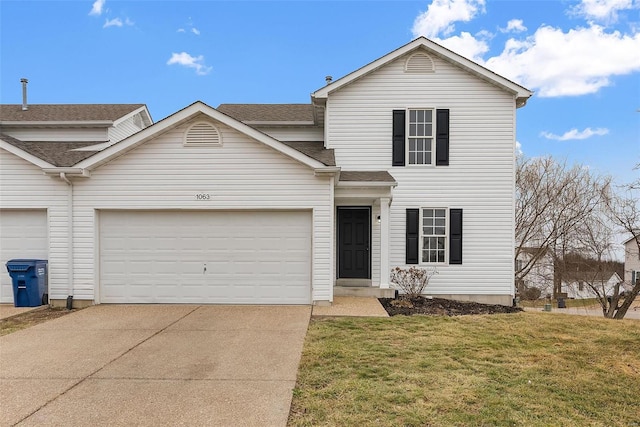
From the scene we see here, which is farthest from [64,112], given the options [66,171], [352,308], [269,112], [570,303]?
[570,303]

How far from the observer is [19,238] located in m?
9.66

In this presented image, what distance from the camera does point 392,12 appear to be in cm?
1195

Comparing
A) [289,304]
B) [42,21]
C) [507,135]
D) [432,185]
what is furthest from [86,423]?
[42,21]

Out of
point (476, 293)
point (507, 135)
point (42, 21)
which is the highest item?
point (42, 21)

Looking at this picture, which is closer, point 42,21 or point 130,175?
point 130,175

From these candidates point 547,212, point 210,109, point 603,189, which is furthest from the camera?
point 547,212

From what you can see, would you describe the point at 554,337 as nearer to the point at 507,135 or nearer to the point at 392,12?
the point at 507,135

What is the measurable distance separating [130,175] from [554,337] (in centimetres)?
962

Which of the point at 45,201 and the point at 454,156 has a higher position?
the point at 454,156

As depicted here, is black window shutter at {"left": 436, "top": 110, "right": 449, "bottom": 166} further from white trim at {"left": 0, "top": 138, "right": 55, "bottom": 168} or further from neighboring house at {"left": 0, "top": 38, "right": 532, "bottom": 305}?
white trim at {"left": 0, "top": 138, "right": 55, "bottom": 168}

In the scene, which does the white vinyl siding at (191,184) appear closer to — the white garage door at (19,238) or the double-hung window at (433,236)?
the white garage door at (19,238)

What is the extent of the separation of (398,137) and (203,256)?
6.40 metres

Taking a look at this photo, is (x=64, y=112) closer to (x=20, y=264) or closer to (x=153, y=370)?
(x=20, y=264)

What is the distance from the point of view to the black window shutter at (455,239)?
11.1 metres
